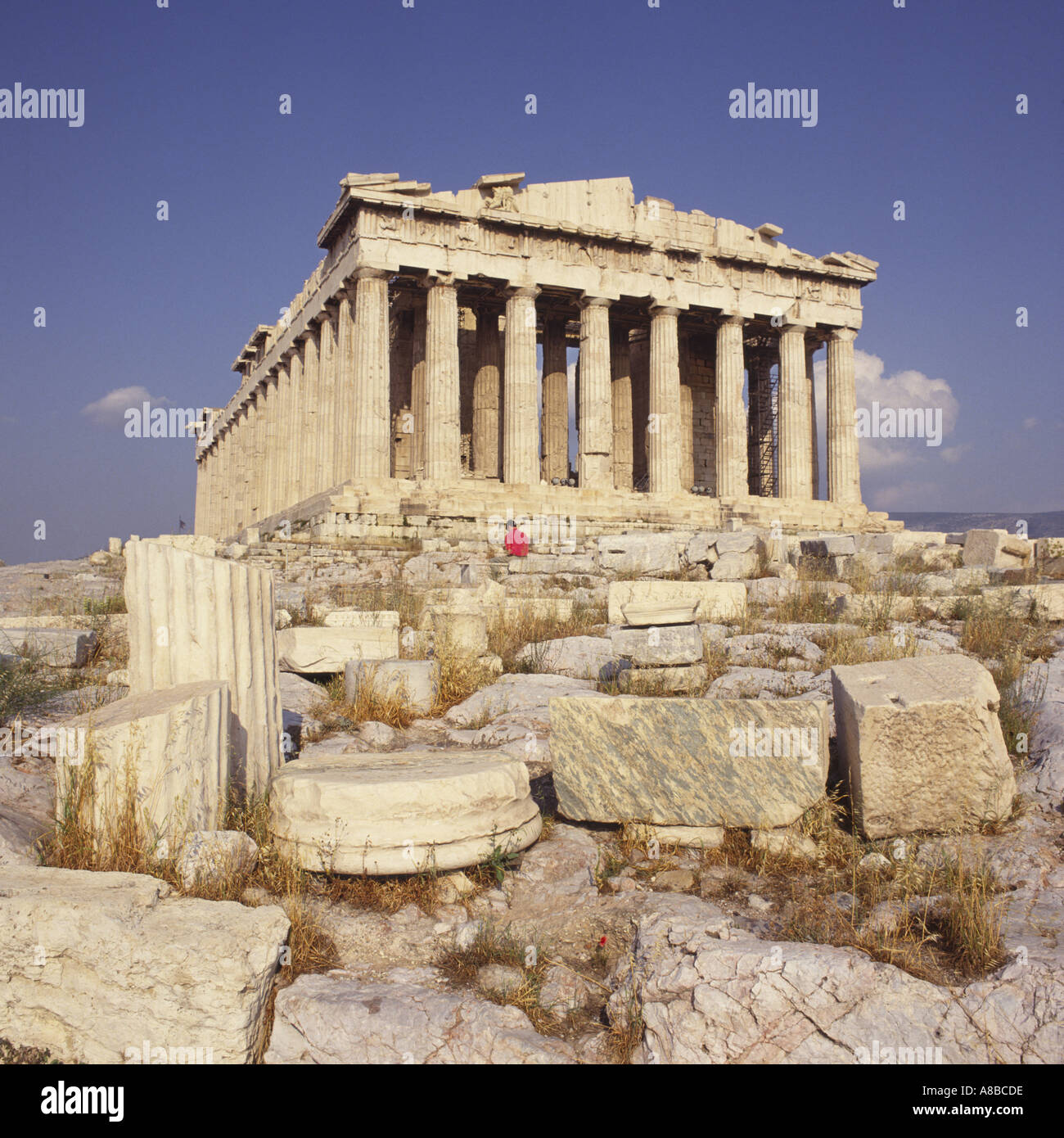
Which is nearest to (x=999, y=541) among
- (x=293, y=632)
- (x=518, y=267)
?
(x=293, y=632)

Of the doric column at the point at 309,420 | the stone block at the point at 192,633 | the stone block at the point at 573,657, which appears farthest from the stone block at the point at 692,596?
the doric column at the point at 309,420

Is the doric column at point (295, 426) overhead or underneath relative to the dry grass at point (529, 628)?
overhead

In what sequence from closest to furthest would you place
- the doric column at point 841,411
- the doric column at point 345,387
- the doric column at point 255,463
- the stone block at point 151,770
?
1. the stone block at point 151,770
2. the doric column at point 345,387
3. the doric column at point 841,411
4. the doric column at point 255,463

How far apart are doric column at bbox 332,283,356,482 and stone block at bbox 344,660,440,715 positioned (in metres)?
15.4

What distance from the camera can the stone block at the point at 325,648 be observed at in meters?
7.82

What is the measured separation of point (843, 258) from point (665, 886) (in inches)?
1063

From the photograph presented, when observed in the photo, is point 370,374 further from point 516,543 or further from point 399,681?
point 399,681

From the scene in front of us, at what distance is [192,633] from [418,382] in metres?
22.1

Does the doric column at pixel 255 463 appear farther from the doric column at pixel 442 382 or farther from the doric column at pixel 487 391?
the doric column at pixel 442 382

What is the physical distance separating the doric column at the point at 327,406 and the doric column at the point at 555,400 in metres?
6.90

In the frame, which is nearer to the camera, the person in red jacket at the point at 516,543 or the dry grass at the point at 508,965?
the dry grass at the point at 508,965

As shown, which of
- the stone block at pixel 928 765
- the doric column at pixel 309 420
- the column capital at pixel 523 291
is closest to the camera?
the stone block at pixel 928 765

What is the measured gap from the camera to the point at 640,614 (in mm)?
7539
